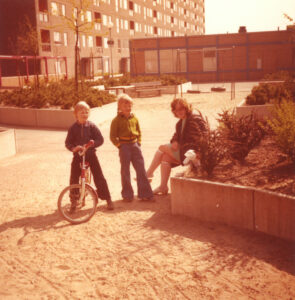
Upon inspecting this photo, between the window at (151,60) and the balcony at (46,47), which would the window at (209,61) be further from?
the balcony at (46,47)

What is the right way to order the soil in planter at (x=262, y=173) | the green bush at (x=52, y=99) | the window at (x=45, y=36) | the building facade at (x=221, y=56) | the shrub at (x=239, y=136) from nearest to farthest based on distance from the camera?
the soil in planter at (x=262, y=173) < the shrub at (x=239, y=136) < the green bush at (x=52, y=99) < the building facade at (x=221, y=56) < the window at (x=45, y=36)

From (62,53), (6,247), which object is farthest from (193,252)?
(62,53)

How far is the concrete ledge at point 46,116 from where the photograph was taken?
45.9 feet

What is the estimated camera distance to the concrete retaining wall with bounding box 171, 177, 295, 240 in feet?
15.2

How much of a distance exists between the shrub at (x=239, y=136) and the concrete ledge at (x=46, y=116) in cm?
760

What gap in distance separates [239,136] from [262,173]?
1015 mm

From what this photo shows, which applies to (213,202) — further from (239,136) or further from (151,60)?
(151,60)

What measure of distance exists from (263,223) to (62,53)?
46.3m

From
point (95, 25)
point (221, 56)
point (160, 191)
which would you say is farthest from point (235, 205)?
point (95, 25)

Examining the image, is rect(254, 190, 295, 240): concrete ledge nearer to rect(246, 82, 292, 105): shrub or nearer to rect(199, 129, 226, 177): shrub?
rect(199, 129, 226, 177): shrub

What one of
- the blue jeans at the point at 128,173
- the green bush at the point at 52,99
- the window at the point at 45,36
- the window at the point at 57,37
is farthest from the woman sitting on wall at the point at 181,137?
the window at the point at 57,37

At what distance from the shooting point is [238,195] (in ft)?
16.5

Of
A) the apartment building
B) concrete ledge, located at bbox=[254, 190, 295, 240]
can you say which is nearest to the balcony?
the apartment building

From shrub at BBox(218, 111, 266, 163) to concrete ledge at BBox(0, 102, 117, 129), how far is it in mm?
7596
